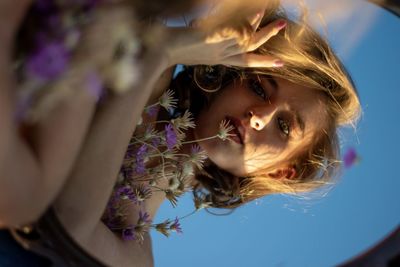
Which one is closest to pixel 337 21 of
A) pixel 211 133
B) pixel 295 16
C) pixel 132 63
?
pixel 295 16

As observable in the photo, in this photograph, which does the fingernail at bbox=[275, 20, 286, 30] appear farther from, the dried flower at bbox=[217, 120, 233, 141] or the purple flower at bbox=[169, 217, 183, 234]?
the purple flower at bbox=[169, 217, 183, 234]

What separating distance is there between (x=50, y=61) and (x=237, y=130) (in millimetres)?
410

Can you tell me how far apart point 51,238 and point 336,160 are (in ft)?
1.44

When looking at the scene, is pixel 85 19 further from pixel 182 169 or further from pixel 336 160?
pixel 336 160

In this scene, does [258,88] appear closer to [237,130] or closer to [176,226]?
[237,130]

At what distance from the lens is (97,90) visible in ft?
1.03

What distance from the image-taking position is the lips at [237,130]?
0.68 metres

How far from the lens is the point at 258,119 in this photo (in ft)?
2.21

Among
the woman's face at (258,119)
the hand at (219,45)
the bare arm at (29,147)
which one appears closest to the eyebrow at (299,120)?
the woman's face at (258,119)

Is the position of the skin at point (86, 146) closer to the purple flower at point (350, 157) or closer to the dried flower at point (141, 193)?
the dried flower at point (141, 193)

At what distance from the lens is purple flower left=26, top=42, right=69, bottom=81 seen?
11.4 inches

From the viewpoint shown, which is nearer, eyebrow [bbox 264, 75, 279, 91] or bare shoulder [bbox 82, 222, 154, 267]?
bare shoulder [bbox 82, 222, 154, 267]

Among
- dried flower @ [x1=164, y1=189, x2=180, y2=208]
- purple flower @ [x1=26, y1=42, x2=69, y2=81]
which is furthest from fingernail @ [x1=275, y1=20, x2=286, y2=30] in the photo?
purple flower @ [x1=26, y1=42, x2=69, y2=81]

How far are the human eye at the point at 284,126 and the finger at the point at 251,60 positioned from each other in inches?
4.0
